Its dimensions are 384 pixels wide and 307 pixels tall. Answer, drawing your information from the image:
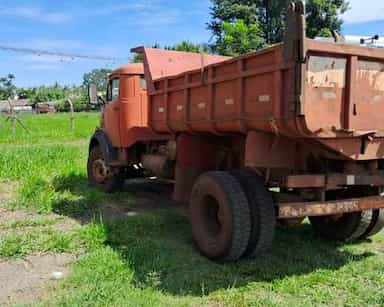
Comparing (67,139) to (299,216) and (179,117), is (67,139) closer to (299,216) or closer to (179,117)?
(179,117)

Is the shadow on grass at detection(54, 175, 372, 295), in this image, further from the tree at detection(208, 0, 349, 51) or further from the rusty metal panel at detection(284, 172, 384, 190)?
the tree at detection(208, 0, 349, 51)

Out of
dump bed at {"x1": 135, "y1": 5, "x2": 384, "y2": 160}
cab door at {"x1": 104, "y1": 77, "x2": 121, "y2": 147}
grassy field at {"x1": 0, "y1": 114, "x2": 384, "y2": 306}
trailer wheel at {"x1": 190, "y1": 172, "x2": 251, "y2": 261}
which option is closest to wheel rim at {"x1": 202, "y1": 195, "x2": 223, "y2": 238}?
trailer wheel at {"x1": 190, "y1": 172, "x2": 251, "y2": 261}

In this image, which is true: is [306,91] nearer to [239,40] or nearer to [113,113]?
[113,113]

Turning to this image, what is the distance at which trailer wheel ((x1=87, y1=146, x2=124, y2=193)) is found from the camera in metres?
8.82

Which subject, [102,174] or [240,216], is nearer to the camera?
[240,216]

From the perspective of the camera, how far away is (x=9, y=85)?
10912 centimetres

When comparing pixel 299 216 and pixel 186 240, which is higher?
pixel 299 216

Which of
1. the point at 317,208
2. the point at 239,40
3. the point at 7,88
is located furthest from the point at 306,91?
the point at 7,88

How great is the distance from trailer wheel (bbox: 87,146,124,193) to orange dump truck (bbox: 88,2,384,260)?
8.33 feet

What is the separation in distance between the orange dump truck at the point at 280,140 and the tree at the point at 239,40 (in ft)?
85.6

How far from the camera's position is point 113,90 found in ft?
29.0

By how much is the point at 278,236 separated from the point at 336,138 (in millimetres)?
2080

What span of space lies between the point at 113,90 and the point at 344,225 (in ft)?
16.1

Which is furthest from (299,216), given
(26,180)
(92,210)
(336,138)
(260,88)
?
(26,180)
